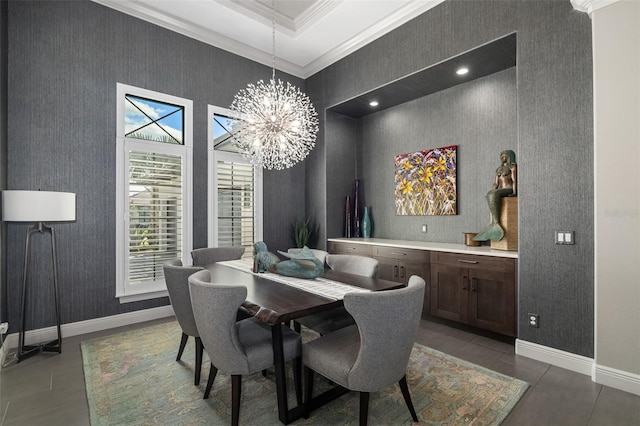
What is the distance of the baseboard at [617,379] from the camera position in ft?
6.95

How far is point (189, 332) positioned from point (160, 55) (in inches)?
131

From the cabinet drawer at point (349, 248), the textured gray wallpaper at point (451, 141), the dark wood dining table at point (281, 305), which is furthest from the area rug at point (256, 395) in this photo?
the textured gray wallpaper at point (451, 141)

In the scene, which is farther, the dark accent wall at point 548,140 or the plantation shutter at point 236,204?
the plantation shutter at point 236,204

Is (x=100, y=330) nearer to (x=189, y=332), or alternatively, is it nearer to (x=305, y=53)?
(x=189, y=332)

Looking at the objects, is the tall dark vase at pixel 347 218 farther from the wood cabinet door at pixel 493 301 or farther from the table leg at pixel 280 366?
the table leg at pixel 280 366

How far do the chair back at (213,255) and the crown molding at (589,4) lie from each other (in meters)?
3.75

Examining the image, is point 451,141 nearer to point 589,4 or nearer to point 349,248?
point 589,4

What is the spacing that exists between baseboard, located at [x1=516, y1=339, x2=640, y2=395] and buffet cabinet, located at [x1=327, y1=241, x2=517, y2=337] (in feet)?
0.60

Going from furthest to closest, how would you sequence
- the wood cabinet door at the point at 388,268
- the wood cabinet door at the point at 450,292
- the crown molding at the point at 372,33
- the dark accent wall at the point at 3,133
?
1. the wood cabinet door at the point at 388,268
2. the crown molding at the point at 372,33
3. the wood cabinet door at the point at 450,292
4. the dark accent wall at the point at 3,133

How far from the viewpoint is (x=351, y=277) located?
244 cm

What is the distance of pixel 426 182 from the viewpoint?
13.4ft

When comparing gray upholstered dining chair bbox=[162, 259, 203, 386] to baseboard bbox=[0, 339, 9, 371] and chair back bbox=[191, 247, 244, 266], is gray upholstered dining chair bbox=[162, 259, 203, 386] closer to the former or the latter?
chair back bbox=[191, 247, 244, 266]

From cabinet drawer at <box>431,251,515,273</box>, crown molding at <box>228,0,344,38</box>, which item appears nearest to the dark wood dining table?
cabinet drawer at <box>431,251,515,273</box>

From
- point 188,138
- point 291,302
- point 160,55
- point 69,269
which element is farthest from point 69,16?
point 291,302
